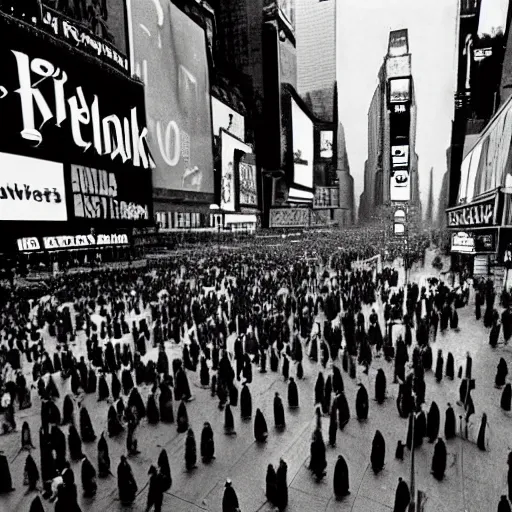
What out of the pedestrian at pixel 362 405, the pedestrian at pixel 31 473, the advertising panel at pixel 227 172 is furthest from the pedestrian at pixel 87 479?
the advertising panel at pixel 227 172

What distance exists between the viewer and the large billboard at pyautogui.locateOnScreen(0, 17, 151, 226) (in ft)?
41.2

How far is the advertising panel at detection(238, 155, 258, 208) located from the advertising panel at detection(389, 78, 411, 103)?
1643 centimetres

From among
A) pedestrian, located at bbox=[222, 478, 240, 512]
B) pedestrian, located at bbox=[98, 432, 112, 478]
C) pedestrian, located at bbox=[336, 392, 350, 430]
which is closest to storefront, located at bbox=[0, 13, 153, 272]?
pedestrian, located at bbox=[98, 432, 112, 478]

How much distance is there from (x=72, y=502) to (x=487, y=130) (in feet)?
117

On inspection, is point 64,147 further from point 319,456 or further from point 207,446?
point 319,456

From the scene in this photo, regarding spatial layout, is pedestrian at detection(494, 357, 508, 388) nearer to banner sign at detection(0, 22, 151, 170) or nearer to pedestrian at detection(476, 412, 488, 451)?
pedestrian at detection(476, 412, 488, 451)

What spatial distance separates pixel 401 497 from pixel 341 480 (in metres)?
1.06

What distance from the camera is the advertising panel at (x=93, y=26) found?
1511 cm

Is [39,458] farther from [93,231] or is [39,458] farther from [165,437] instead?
[93,231]

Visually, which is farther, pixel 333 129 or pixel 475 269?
pixel 333 129

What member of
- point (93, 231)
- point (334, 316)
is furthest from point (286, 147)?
point (93, 231)

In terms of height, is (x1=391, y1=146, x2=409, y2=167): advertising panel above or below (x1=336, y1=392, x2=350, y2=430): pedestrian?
above

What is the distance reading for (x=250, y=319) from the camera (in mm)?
→ 18938

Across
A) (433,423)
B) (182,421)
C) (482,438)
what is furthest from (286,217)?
(482,438)
